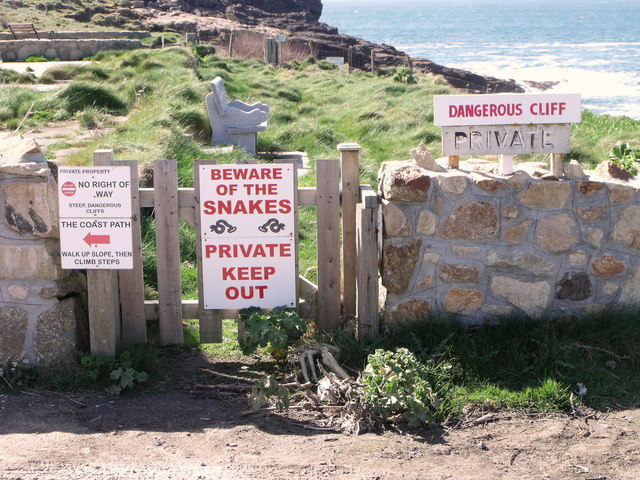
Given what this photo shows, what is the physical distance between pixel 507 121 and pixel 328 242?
1.26m

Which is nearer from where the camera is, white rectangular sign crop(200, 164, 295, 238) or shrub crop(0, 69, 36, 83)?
white rectangular sign crop(200, 164, 295, 238)

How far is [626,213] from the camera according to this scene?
16.9ft

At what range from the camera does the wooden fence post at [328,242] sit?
5180 millimetres

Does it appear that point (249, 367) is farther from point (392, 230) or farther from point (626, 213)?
point (626, 213)

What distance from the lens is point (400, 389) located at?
4395 mm

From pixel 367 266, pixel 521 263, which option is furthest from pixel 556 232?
pixel 367 266

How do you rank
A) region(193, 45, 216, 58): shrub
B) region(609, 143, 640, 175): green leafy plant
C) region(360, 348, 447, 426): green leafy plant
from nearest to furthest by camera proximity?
region(360, 348, 447, 426): green leafy plant < region(609, 143, 640, 175): green leafy plant < region(193, 45, 216, 58): shrub

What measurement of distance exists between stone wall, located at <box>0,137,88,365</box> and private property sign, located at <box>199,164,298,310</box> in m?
0.84

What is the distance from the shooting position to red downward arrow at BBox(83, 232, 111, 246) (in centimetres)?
493

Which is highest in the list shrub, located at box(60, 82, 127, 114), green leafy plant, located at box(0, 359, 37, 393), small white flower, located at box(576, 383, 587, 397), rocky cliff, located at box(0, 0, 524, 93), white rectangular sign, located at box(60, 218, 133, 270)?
rocky cliff, located at box(0, 0, 524, 93)

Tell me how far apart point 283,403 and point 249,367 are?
0.72 metres

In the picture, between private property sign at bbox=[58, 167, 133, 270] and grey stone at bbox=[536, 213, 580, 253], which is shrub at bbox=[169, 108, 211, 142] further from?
grey stone at bbox=[536, 213, 580, 253]

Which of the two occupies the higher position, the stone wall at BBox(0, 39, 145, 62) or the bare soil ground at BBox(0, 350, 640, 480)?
the stone wall at BBox(0, 39, 145, 62)

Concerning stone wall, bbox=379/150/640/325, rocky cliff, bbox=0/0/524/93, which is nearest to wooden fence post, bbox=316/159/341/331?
stone wall, bbox=379/150/640/325
